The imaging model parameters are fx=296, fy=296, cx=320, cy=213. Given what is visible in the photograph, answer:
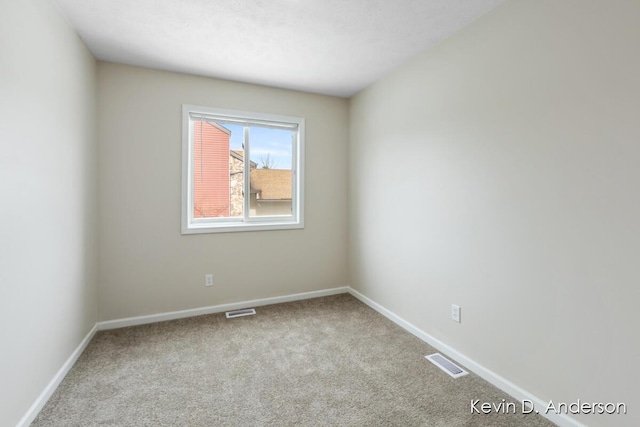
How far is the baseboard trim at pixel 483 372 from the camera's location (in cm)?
162

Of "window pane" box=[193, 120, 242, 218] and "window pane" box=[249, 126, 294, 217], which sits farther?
"window pane" box=[249, 126, 294, 217]

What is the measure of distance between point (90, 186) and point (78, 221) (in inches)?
15.3

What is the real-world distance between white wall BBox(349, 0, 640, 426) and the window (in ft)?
4.57

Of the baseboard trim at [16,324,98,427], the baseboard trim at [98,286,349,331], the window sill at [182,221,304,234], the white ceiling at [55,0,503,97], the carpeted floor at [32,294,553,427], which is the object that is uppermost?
the white ceiling at [55,0,503,97]

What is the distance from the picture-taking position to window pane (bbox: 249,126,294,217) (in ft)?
11.4

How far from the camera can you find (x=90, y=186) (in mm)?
2566

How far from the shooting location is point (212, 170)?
10.7 feet

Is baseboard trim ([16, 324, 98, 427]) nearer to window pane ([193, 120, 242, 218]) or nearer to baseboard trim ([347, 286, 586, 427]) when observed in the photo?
window pane ([193, 120, 242, 218])

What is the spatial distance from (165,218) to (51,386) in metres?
1.52

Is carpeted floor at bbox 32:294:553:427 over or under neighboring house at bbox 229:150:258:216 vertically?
under

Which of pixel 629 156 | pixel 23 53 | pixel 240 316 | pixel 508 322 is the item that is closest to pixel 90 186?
pixel 23 53

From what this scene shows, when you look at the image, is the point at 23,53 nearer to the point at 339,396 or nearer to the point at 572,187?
the point at 339,396

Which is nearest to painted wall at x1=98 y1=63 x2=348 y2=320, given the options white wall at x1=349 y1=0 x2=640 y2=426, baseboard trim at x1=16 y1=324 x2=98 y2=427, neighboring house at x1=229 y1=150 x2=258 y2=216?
neighboring house at x1=229 y1=150 x2=258 y2=216

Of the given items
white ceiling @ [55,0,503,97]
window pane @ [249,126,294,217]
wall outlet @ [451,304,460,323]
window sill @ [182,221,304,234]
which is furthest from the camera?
window pane @ [249,126,294,217]
